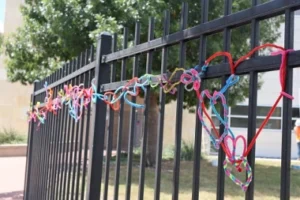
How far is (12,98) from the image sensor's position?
57.7 feet

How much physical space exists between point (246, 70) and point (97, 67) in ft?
4.30

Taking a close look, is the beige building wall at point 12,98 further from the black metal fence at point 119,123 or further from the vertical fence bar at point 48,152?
the vertical fence bar at point 48,152

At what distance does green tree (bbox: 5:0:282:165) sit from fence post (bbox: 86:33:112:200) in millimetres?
3029

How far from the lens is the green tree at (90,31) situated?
6.69 meters

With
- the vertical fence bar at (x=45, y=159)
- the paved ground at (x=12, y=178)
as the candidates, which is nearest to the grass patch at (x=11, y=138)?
the paved ground at (x=12, y=178)

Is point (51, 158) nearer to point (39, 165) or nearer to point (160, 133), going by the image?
point (39, 165)

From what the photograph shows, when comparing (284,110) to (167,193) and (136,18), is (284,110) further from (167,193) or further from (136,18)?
(136,18)

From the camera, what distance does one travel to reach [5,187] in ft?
23.9

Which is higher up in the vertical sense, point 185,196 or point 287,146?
point 287,146

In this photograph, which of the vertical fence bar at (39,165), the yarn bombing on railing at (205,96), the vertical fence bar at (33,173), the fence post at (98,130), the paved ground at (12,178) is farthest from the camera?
the paved ground at (12,178)

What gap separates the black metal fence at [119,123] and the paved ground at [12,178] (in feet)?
6.89

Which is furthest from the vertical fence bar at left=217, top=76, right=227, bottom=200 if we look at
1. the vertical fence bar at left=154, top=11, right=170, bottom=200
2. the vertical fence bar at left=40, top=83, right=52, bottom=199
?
the vertical fence bar at left=40, top=83, right=52, bottom=199

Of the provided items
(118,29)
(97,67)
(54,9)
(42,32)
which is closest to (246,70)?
(97,67)

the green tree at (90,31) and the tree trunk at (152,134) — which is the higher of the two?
the green tree at (90,31)
